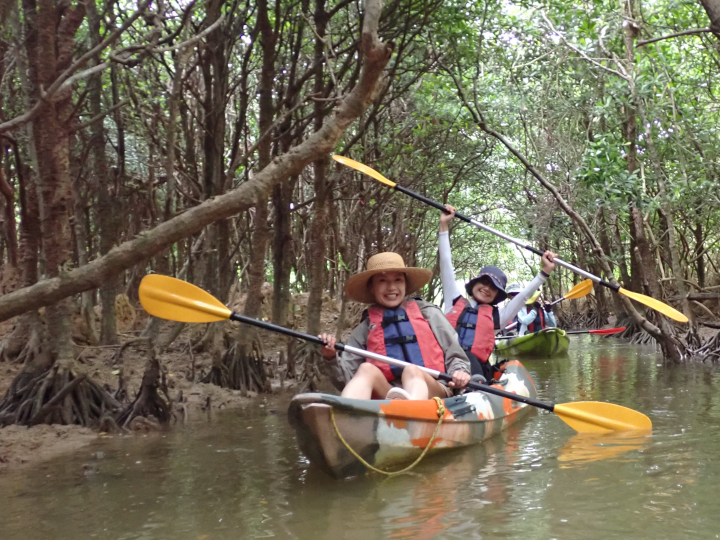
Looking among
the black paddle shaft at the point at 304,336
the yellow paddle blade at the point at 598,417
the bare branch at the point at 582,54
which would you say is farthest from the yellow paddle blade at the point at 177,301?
the bare branch at the point at 582,54

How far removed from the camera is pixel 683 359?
8.52 metres

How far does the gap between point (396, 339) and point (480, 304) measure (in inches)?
54.9

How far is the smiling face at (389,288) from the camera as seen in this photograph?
455 cm

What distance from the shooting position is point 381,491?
353 centimetres

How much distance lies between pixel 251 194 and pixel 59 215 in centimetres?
241

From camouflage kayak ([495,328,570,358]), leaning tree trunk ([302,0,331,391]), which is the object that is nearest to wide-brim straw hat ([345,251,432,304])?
leaning tree trunk ([302,0,331,391])

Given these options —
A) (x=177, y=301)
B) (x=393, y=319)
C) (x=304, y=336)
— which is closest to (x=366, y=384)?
(x=304, y=336)

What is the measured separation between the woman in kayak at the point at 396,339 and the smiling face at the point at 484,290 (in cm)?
101

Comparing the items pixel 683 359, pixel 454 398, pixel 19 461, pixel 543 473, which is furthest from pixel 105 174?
pixel 683 359

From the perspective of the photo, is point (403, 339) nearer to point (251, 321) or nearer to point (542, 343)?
point (251, 321)

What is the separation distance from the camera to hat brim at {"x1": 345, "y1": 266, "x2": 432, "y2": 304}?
14.8ft

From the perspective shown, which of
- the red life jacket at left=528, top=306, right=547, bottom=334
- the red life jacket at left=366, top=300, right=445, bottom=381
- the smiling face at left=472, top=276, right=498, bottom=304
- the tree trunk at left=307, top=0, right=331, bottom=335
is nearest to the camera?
the red life jacket at left=366, top=300, right=445, bottom=381

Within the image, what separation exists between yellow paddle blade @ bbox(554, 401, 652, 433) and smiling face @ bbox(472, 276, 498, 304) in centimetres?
117

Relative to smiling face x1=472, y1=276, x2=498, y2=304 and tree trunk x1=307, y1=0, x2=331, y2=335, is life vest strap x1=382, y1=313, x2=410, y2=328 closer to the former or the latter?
smiling face x1=472, y1=276, x2=498, y2=304
